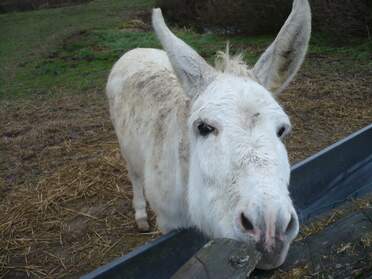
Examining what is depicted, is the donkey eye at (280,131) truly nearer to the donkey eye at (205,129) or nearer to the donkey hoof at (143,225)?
the donkey eye at (205,129)

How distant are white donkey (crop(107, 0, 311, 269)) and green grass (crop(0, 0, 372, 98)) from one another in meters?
3.49

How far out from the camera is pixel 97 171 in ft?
17.9

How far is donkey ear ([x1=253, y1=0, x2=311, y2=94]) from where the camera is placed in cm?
240

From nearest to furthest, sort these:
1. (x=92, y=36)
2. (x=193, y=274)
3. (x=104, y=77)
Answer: (x=193, y=274)
(x=104, y=77)
(x=92, y=36)

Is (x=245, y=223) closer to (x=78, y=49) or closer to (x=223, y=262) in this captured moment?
(x=223, y=262)

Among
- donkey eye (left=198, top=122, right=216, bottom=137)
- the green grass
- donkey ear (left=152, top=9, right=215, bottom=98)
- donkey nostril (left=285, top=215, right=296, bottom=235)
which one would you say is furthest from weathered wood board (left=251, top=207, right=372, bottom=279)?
the green grass

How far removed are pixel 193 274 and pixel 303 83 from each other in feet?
23.5

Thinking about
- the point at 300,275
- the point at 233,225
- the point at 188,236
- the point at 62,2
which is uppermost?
the point at 233,225

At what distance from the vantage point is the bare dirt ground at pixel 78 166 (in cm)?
424

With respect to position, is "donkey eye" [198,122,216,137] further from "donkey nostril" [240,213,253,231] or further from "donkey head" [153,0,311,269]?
"donkey nostril" [240,213,253,231]

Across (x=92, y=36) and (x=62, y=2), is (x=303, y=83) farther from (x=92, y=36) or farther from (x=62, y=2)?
(x=62, y=2)

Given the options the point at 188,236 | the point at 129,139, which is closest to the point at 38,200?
the point at 129,139

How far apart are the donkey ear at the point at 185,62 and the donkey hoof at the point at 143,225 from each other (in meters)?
2.24

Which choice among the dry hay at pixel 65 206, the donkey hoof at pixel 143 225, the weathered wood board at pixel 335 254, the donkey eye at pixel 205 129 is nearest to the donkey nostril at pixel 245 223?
the weathered wood board at pixel 335 254
